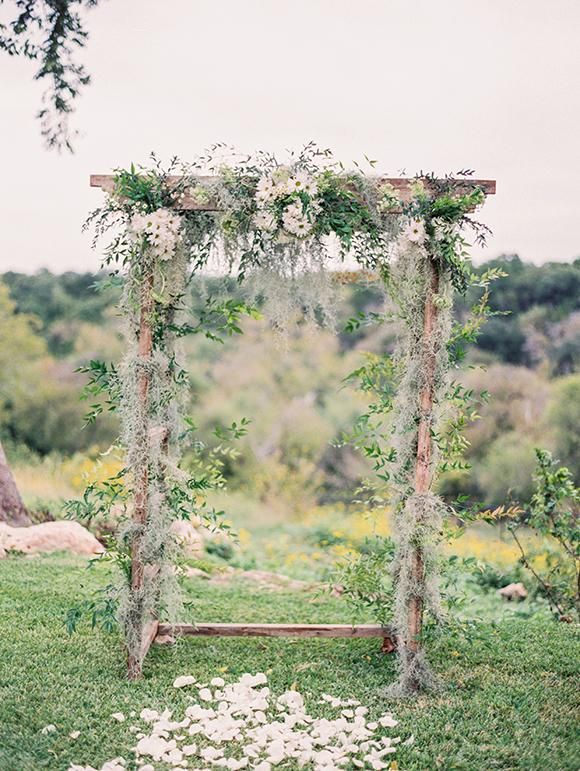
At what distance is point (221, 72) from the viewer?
1061cm

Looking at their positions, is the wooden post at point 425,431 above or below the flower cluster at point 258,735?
above

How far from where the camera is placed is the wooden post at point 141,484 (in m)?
4.14

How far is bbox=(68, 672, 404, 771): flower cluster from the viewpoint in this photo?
3369mm

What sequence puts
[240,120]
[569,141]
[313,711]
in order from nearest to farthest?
[313,711] → [240,120] → [569,141]

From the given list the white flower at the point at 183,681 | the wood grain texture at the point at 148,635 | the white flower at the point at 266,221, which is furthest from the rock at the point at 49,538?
the white flower at the point at 266,221

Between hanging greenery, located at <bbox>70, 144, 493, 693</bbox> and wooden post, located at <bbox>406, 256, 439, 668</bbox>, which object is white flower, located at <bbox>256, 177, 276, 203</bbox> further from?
wooden post, located at <bbox>406, 256, 439, 668</bbox>

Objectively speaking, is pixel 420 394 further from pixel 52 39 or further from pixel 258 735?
pixel 52 39

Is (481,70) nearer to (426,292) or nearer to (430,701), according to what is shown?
(426,292)

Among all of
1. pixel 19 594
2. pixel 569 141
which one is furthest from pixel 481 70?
pixel 19 594

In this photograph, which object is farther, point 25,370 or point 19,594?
point 25,370

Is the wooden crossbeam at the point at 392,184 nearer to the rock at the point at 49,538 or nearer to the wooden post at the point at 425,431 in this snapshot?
the wooden post at the point at 425,431

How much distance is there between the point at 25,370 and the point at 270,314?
11315 mm

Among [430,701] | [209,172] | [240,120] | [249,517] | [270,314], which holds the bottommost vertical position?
[249,517]

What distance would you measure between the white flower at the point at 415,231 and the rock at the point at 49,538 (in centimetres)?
366
